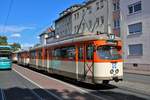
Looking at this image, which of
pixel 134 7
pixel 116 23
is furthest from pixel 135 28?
pixel 116 23

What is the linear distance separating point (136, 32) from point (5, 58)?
16.0 meters

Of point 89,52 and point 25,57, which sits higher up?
point 89,52

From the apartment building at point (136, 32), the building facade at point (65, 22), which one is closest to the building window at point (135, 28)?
the apartment building at point (136, 32)

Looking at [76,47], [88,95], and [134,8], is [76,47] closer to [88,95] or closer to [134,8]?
[88,95]

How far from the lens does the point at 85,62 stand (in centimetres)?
1772

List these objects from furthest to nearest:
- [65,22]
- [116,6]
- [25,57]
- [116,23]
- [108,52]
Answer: [65,22] < [116,6] < [116,23] < [25,57] < [108,52]

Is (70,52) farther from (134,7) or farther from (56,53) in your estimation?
(134,7)

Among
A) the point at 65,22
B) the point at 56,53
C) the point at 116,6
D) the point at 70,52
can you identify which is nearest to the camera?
the point at 70,52

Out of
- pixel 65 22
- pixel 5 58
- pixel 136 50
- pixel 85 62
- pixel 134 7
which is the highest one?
pixel 65 22

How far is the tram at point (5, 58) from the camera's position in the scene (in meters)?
37.3

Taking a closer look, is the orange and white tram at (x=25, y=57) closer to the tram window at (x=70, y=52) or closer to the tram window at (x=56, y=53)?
the tram window at (x=56, y=53)

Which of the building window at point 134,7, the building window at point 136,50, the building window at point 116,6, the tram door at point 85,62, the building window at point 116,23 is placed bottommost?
the tram door at point 85,62

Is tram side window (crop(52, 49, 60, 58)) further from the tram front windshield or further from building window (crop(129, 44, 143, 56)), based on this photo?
building window (crop(129, 44, 143, 56))

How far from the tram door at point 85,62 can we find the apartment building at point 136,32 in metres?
21.8
